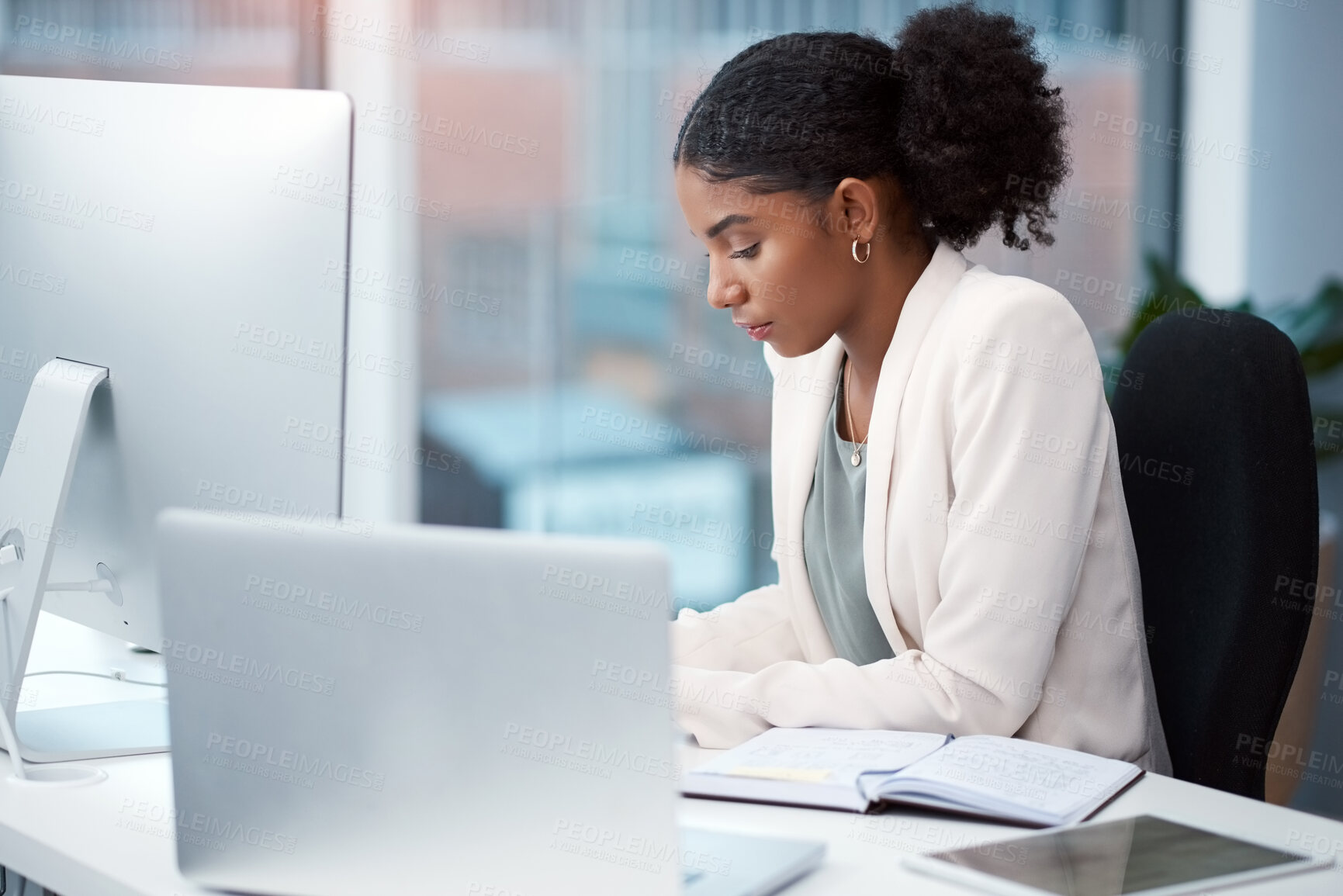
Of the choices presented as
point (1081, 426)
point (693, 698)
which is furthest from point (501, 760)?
point (1081, 426)

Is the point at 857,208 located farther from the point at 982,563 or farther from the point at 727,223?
the point at 982,563

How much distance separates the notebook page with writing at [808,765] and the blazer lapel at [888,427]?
0.27m

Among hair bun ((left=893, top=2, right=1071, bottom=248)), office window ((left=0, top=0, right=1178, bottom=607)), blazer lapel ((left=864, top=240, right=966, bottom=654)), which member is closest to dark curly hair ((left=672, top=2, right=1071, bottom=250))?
hair bun ((left=893, top=2, right=1071, bottom=248))

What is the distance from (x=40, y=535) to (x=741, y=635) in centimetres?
70

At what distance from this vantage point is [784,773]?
93cm

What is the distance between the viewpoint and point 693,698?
107 cm

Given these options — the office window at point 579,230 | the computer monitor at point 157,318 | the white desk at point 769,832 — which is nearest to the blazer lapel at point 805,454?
the white desk at point 769,832

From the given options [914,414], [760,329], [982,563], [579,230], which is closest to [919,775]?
[982,563]

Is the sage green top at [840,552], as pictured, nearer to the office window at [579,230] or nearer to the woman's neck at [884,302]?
the woman's neck at [884,302]

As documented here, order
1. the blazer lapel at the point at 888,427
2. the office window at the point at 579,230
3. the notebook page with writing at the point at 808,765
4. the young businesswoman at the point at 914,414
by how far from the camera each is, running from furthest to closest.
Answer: the office window at the point at 579,230, the blazer lapel at the point at 888,427, the young businesswoman at the point at 914,414, the notebook page with writing at the point at 808,765

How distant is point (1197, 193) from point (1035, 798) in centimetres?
261

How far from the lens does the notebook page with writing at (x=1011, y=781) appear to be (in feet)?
2.84

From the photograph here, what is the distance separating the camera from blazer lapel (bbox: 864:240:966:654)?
4.18 ft

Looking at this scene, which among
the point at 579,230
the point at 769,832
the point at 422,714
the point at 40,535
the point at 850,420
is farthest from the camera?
the point at 579,230
